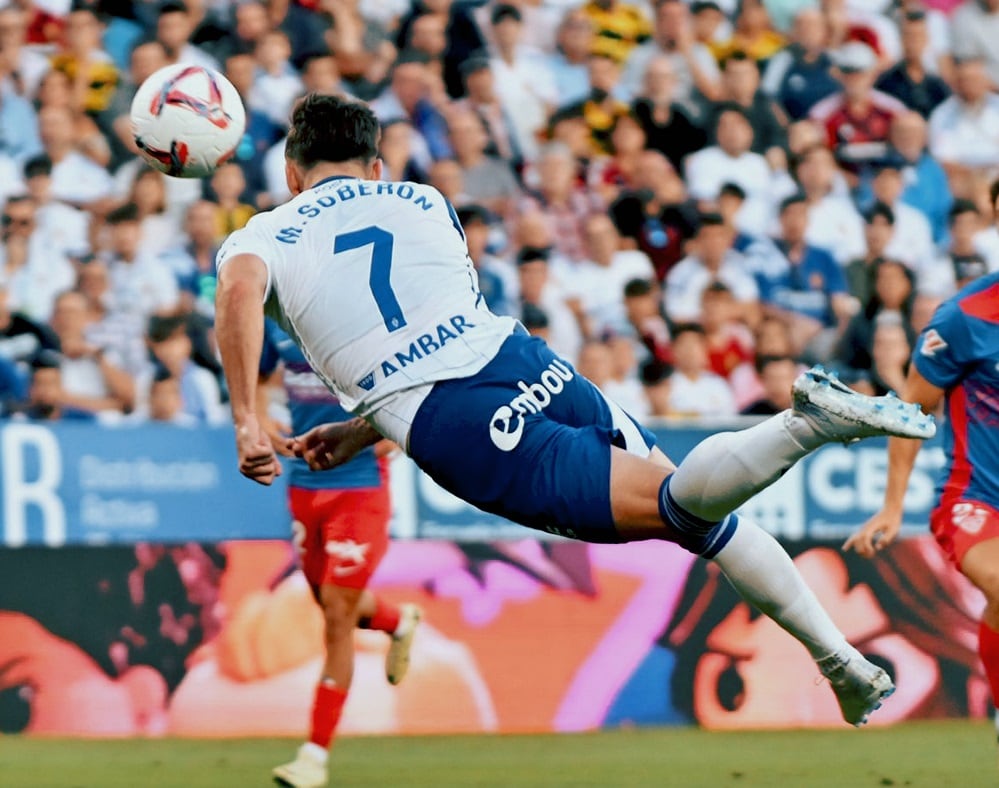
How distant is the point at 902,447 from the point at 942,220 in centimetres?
763

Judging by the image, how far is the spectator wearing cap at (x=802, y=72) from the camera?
15.3 metres

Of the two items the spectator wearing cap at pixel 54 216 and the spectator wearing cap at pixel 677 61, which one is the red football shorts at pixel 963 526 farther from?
the spectator wearing cap at pixel 677 61

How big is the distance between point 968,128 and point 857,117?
950mm

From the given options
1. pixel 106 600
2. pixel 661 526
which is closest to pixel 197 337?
pixel 106 600

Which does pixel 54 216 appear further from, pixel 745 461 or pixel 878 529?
pixel 745 461

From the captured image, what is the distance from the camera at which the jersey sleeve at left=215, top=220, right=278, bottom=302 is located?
609 centimetres

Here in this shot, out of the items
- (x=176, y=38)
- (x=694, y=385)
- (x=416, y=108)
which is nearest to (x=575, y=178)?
(x=416, y=108)

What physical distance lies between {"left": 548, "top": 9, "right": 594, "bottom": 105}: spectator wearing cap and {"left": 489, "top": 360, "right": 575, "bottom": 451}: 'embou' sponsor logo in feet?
29.0

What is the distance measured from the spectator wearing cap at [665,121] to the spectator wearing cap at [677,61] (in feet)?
0.66

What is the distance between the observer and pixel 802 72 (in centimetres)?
1540

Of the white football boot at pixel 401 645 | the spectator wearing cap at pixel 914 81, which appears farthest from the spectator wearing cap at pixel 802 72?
the white football boot at pixel 401 645

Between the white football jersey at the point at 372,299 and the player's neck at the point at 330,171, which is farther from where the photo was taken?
the player's neck at the point at 330,171

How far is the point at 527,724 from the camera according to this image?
10102 mm

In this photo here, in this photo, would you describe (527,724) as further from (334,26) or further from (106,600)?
(334,26)
